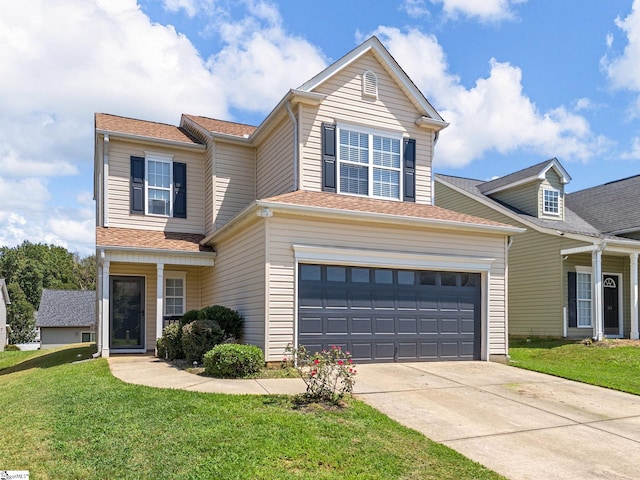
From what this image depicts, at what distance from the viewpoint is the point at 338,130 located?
13680mm

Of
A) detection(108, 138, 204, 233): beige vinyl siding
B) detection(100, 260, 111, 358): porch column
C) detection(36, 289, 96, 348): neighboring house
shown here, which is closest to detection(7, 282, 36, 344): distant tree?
detection(36, 289, 96, 348): neighboring house

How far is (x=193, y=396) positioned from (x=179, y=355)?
16.3 feet

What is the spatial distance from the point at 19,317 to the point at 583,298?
58.9 meters

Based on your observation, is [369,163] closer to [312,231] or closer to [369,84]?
[369,84]

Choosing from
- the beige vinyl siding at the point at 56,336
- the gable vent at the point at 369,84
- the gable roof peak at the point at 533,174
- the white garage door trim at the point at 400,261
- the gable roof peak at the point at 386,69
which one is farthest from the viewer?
the beige vinyl siding at the point at 56,336

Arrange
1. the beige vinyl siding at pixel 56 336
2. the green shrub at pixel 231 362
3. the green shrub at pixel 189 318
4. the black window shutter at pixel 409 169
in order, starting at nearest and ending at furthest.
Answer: the green shrub at pixel 231 362 < the green shrub at pixel 189 318 < the black window shutter at pixel 409 169 < the beige vinyl siding at pixel 56 336

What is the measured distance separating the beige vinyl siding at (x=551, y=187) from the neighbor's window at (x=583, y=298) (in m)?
2.83

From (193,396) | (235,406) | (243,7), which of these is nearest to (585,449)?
(235,406)

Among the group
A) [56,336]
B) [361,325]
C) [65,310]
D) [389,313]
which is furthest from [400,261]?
[56,336]

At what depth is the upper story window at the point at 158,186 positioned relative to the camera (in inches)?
615

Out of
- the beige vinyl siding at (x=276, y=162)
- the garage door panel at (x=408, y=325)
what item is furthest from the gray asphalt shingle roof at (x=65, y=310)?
the garage door panel at (x=408, y=325)

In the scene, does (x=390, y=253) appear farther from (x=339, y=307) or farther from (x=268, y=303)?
(x=268, y=303)

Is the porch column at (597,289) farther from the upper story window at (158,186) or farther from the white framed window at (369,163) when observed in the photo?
the upper story window at (158,186)

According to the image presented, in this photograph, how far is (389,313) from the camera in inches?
476
